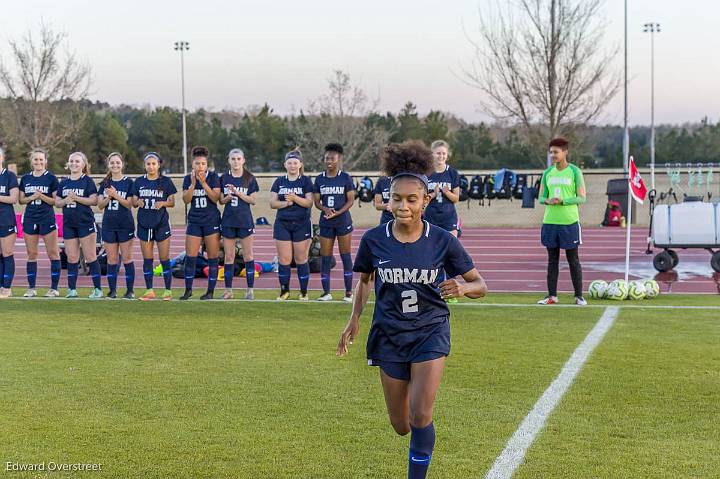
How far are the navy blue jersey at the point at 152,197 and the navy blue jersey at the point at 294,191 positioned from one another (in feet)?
5.35

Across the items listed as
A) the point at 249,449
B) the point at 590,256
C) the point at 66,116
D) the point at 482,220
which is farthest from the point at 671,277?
the point at 66,116

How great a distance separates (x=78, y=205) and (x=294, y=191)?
10.8 ft

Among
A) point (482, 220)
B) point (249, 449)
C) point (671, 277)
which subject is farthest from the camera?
point (482, 220)

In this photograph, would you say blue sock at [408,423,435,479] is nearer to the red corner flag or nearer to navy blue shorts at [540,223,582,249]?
navy blue shorts at [540,223,582,249]

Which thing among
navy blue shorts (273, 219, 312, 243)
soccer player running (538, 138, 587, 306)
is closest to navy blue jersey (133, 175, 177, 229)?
navy blue shorts (273, 219, 312, 243)

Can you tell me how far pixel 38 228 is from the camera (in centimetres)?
1404

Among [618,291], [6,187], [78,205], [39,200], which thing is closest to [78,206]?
[78,205]

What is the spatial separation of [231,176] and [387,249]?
28.4 feet

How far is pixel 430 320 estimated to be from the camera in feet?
16.6

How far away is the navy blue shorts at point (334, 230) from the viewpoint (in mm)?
13309

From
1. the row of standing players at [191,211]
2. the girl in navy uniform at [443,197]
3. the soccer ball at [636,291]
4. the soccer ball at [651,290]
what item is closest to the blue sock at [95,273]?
the row of standing players at [191,211]

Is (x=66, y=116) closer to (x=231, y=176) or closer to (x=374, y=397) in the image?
(x=231, y=176)

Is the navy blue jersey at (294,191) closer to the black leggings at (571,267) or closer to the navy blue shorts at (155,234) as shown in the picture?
the navy blue shorts at (155,234)

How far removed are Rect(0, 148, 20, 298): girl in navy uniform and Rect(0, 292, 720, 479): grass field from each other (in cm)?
279
